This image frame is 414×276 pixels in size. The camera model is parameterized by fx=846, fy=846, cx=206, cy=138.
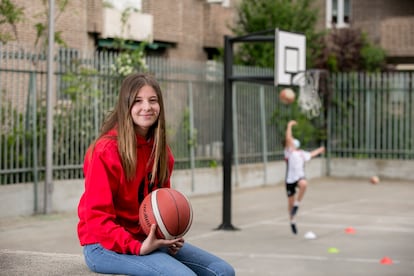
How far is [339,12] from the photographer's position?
33688 mm

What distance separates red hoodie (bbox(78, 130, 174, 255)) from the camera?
16.2 ft

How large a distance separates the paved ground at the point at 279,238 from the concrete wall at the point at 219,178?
0.96ft

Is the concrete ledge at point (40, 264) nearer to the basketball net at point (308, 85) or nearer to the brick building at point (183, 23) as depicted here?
the basketball net at point (308, 85)

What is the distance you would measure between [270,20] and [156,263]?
20.7m

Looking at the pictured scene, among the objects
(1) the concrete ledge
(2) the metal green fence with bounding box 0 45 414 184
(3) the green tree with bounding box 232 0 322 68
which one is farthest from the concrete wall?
(1) the concrete ledge

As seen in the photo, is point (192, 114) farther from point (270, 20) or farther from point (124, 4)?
point (270, 20)

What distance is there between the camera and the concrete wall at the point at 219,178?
14.1 meters

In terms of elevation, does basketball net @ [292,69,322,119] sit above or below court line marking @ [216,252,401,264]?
above

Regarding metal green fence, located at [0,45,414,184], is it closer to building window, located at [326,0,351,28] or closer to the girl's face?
the girl's face

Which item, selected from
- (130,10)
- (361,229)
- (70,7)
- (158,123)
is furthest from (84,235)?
(130,10)

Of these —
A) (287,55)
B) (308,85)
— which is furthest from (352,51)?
(287,55)

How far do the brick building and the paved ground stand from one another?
4866 millimetres

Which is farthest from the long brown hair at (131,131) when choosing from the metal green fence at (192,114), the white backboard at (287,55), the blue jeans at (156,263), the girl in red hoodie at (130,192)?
the metal green fence at (192,114)

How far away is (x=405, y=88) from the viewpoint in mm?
23141
